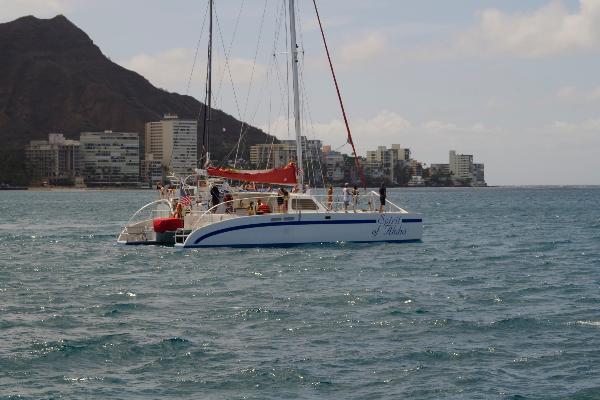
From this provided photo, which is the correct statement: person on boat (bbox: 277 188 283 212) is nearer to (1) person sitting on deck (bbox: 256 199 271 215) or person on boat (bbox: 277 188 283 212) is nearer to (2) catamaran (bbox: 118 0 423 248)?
(2) catamaran (bbox: 118 0 423 248)

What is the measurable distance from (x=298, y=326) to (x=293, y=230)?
19223 millimetres

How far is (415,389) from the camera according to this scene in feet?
58.9

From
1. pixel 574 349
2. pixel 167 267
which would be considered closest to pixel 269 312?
pixel 574 349

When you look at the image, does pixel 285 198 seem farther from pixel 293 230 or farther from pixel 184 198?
pixel 184 198

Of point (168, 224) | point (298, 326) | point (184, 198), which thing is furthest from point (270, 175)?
point (298, 326)

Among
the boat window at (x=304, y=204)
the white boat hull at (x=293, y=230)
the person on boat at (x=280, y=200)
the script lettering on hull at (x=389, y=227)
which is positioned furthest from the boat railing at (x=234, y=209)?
the script lettering on hull at (x=389, y=227)

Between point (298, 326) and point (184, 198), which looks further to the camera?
point (184, 198)

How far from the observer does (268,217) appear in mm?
42344

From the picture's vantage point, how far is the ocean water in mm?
18266

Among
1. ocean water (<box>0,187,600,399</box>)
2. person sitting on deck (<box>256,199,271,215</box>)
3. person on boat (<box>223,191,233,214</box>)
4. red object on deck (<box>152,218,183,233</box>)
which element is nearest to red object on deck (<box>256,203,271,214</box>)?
person sitting on deck (<box>256,199,271,215</box>)

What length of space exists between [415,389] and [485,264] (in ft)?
71.8

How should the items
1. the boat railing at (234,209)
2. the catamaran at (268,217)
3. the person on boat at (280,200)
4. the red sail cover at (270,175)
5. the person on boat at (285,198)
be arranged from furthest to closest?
1. the red sail cover at (270,175)
2. the boat railing at (234,209)
3. the person on boat at (285,198)
4. the person on boat at (280,200)
5. the catamaran at (268,217)

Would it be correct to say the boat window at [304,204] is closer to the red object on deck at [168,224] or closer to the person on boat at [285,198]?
the person on boat at [285,198]

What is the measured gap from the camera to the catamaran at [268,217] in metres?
42.3
